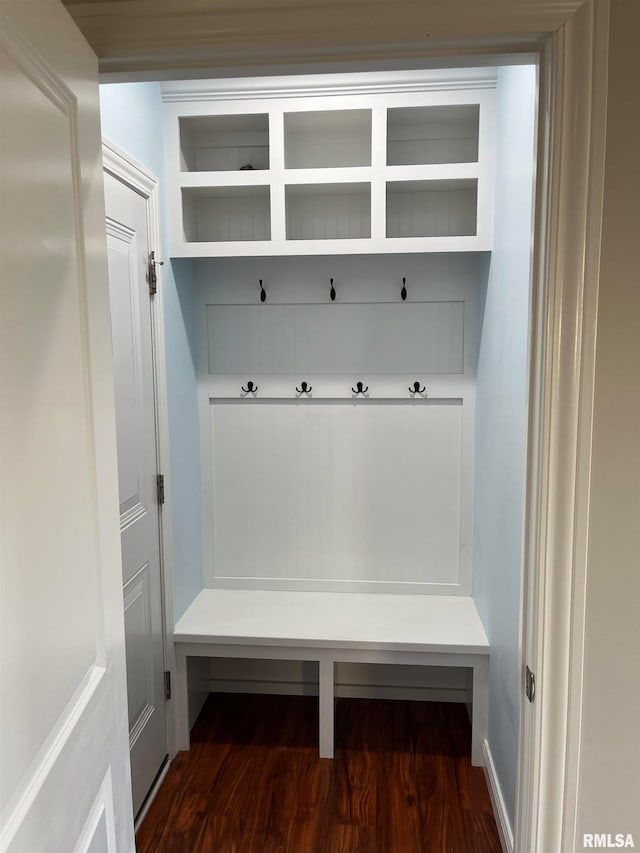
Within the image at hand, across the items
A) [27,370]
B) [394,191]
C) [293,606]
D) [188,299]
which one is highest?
[394,191]

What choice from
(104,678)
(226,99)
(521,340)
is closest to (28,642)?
(104,678)

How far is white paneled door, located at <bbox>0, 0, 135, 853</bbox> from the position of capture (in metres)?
0.68

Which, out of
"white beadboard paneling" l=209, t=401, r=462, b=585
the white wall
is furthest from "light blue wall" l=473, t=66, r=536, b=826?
the white wall

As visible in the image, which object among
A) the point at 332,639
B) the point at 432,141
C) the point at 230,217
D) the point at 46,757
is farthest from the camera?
the point at 230,217

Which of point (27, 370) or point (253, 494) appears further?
point (253, 494)

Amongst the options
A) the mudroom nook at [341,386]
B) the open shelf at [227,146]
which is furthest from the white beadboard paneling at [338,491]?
the open shelf at [227,146]

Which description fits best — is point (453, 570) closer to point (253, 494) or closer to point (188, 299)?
point (253, 494)

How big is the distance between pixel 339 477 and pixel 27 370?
1904 millimetres

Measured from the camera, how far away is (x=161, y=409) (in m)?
2.09

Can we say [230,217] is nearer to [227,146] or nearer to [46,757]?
[227,146]

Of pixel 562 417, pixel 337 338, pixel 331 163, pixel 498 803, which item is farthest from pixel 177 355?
pixel 498 803

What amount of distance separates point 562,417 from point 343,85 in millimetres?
1645

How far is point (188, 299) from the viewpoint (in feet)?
7.93

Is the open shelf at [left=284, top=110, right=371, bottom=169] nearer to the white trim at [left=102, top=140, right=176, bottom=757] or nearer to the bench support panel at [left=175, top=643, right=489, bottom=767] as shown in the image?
the white trim at [left=102, top=140, right=176, bottom=757]
